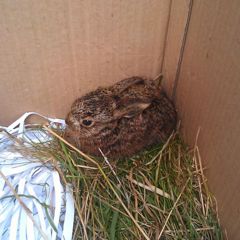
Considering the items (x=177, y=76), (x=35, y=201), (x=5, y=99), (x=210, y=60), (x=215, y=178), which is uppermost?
(x=210, y=60)

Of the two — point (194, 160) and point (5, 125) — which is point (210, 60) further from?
point (5, 125)

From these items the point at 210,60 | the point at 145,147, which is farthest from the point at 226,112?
the point at 145,147

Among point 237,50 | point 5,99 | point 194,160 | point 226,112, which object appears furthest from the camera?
point 5,99

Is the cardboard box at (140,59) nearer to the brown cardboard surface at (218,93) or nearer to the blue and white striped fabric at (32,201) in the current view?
the brown cardboard surface at (218,93)

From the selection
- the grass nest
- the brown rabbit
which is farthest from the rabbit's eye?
the grass nest

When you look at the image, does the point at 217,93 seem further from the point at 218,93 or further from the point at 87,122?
the point at 87,122

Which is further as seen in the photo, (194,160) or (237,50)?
(194,160)

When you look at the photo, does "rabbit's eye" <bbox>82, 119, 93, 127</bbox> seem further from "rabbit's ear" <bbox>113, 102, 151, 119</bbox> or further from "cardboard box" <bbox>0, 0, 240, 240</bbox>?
"cardboard box" <bbox>0, 0, 240, 240</bbox>
